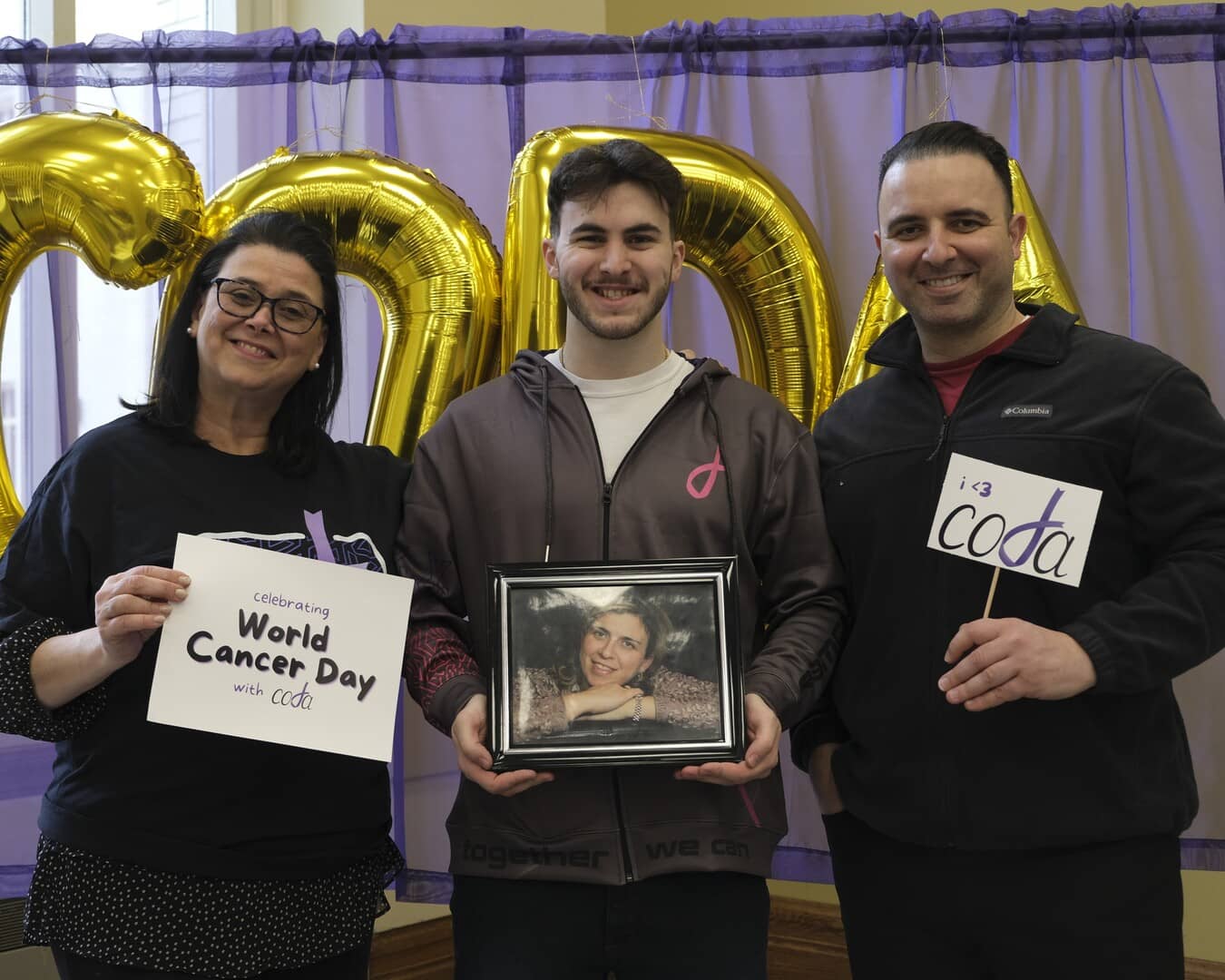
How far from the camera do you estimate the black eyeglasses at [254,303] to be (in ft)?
4.82

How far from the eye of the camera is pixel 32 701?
133cm

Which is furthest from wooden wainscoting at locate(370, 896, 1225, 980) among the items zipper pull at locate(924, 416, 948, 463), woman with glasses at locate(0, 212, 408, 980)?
zipper pull at locate(924, 416, 948, 463)

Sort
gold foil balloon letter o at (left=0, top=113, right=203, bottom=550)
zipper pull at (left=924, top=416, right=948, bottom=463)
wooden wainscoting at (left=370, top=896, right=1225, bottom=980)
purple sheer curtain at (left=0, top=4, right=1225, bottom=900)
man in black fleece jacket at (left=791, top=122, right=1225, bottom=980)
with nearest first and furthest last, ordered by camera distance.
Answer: man in black fleece jacket at (left=791, top=122, right=1225, bottom=980) < zipper pull at (left=924, top=416, right=948, bottom=463) < gold foil balloon letter o at (left=0, top=113, right=203, bottom=550) < purple sheer curtain at (left=0, top=4, right=1225, bottom=900) < wooden wainscoting at (left=370, top=896, right=1225, bottom=980)

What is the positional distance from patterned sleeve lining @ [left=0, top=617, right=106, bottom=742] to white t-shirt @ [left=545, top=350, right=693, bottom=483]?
0.69m

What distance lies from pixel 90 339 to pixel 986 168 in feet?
5.78

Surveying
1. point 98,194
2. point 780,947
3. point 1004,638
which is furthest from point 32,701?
point 780,947

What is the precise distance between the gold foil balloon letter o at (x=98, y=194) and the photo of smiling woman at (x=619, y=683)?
42.6 inches

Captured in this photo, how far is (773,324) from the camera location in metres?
2.04

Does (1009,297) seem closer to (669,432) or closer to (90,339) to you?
(669,432)

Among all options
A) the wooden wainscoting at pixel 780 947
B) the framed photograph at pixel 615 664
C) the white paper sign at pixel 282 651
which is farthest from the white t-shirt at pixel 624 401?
the wooden wainscoting at pixel 780 947

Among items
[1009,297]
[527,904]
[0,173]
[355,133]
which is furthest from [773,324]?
[0,173]

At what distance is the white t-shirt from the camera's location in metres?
1.52

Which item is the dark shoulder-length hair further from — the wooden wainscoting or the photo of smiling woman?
the wooden wainscoting

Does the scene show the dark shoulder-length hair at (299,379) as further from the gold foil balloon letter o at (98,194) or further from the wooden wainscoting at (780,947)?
the wooden wainscoting at (780,947)
